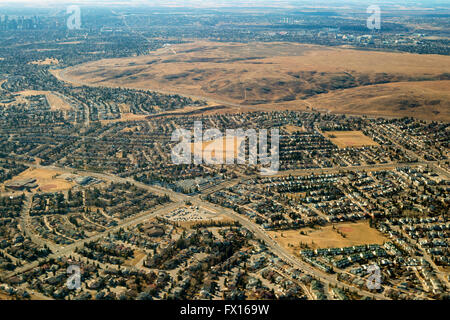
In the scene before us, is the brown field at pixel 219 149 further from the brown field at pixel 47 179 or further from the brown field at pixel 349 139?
the brown field at pixel 47 179

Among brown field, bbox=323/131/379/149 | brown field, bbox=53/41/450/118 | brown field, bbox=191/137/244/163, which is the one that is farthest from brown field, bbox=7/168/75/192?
brown field, bbox=53/41/450/118

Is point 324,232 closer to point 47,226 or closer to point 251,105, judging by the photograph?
point 47,226

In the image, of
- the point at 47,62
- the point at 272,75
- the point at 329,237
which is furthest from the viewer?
the point at 47,62

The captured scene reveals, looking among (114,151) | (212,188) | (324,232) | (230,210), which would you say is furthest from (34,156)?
(324,232)

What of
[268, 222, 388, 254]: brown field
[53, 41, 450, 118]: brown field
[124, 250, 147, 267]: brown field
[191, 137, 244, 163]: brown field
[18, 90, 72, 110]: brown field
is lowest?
[124, 250, 147, 267]: brown field

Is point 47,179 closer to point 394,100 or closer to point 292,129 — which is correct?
point 292,129

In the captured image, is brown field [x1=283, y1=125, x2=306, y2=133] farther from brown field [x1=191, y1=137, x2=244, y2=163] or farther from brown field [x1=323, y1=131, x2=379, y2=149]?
brown field [x1=191, y1=137, x2=244, y2=163]

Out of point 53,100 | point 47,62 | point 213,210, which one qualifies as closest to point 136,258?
point 213,210
